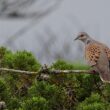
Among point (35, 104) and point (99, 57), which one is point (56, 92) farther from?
point (99, 57)

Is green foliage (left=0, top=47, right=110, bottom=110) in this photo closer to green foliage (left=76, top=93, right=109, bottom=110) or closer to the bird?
green foliage (left=76, top=93, right=109, bottom=110)

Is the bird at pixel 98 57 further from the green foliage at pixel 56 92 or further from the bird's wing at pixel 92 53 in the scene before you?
the green foliage at pixel 56 92

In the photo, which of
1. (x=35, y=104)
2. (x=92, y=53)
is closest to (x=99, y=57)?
(x=92, y=53)

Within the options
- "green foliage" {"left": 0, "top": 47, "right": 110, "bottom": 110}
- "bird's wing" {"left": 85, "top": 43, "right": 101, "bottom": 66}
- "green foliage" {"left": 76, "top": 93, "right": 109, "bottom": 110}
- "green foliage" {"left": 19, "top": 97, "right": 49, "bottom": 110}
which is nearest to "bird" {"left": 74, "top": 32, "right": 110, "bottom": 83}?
"bird's wing" {"left": 85, "top": 43, "right": 101, "bottom": 66}

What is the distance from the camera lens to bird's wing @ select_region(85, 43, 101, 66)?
17.1ft

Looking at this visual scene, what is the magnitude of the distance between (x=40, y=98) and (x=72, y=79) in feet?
1.67

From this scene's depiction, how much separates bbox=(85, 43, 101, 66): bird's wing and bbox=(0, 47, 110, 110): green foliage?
1069mm

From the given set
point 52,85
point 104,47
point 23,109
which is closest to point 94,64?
point 104,47

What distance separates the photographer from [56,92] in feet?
12.1

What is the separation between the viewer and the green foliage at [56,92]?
347 cm

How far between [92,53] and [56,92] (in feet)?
5.75

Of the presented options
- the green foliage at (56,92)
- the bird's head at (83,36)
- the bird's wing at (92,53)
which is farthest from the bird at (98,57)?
the green foliage at (56,92)

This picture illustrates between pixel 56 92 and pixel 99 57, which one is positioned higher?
pixel 99 57

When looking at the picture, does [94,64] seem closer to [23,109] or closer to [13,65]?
[13,65]
